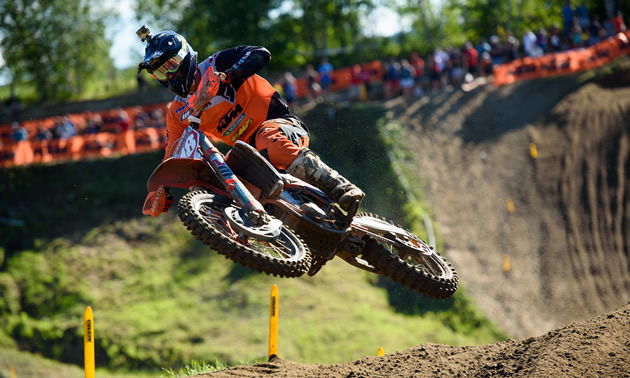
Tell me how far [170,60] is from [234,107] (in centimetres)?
89

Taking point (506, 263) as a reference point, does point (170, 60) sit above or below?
above

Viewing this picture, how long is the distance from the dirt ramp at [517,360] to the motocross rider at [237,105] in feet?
7.34

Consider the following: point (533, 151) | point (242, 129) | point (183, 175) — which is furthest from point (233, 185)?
point (533, 151)

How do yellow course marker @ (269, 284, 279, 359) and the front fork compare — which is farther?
yellow course marker @ (269, 284, 279, 359)

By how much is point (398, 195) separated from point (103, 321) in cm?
1012

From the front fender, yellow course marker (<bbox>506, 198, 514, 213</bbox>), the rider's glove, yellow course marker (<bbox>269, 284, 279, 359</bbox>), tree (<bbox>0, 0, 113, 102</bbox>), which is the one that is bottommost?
tree (<bbox>0, 0, 113, 102</bbox>)

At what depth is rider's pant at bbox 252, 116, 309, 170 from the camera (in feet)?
22.7

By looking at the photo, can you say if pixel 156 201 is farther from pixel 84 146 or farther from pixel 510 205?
pixel 84 146

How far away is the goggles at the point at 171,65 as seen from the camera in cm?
684

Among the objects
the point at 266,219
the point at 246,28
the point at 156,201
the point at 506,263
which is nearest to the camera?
the point at 266,219

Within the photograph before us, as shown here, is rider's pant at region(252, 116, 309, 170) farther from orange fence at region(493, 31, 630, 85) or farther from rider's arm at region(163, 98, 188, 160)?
orange fence at region(493, 31, 630, 85)

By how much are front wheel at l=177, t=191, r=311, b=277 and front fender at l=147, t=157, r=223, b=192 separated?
287 mm

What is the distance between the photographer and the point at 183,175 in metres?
6.90

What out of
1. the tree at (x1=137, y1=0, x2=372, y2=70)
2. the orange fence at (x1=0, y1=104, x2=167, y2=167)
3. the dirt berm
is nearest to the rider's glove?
the dirt berm
